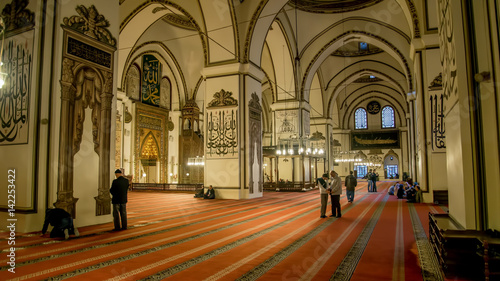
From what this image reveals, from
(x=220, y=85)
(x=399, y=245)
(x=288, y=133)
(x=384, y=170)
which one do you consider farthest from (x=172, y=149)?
(x=384, y=170)

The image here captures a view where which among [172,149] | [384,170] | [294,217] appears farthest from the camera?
[384,170]

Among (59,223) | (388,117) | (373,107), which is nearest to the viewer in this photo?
(59,223)

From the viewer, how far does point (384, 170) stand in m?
26.5

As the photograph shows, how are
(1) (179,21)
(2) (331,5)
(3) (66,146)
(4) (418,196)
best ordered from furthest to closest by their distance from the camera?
(1) (179,21) < (2) (331,5) < (4) (418,196) < (3) (66,146)

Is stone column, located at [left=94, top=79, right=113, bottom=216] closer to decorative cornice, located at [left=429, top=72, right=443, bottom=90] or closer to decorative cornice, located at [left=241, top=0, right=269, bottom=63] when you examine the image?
decorative cornice, located at [left=241, top=0, right=269, bottom=63]

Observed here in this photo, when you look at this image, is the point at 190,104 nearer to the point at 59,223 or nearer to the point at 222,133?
the point at 222,133

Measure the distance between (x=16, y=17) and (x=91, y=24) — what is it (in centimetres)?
94

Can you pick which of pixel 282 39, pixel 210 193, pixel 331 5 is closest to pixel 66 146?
pixel 210 193

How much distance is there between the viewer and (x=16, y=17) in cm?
479

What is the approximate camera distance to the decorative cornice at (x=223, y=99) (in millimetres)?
9078

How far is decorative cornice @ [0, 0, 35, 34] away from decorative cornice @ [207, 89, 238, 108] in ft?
16.6

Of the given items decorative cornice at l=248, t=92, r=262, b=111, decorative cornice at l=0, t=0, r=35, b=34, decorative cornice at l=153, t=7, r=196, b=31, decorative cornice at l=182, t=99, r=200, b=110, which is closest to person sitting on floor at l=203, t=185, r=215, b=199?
decorative cornice at l=248, t=92, r=262, b=111

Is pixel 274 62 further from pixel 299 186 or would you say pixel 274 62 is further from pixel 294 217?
pixel 294 217

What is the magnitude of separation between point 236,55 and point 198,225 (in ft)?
17.7
